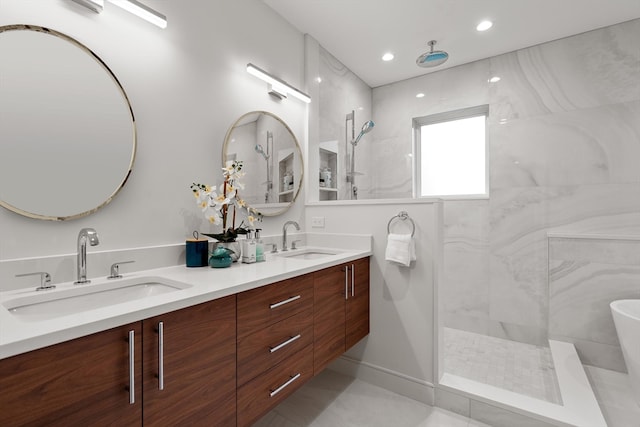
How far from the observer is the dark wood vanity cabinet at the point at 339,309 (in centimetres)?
160

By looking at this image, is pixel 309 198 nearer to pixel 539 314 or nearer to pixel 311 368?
pixel 311 368

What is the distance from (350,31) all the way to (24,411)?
2.78 m

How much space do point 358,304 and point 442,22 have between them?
2226 millimetres

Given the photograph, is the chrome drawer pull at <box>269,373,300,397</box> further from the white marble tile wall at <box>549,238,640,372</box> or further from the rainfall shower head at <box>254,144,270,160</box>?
the white marble tile wall at <box>549,238,640,372</box>

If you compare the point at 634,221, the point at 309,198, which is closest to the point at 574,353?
the point at 634,221

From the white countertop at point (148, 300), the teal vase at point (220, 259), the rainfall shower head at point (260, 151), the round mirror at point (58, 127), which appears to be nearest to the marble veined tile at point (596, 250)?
the white countertop at point (148, 300)

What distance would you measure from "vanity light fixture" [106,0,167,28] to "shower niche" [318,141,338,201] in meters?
1.49

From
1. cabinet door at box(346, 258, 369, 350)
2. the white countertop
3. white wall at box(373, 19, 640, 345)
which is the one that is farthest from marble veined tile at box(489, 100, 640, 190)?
the white countertop

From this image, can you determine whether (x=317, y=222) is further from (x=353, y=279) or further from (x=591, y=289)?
(x=591, y=289)

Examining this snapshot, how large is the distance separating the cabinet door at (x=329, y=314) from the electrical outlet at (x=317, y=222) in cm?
60

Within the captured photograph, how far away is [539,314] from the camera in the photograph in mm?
2580

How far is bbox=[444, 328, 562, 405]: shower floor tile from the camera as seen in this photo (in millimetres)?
1935

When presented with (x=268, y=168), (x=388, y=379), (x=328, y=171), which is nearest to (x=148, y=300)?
(x=268, y=168)

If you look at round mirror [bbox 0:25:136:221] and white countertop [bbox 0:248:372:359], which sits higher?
round mirror [bbox 0:25:136:221]
